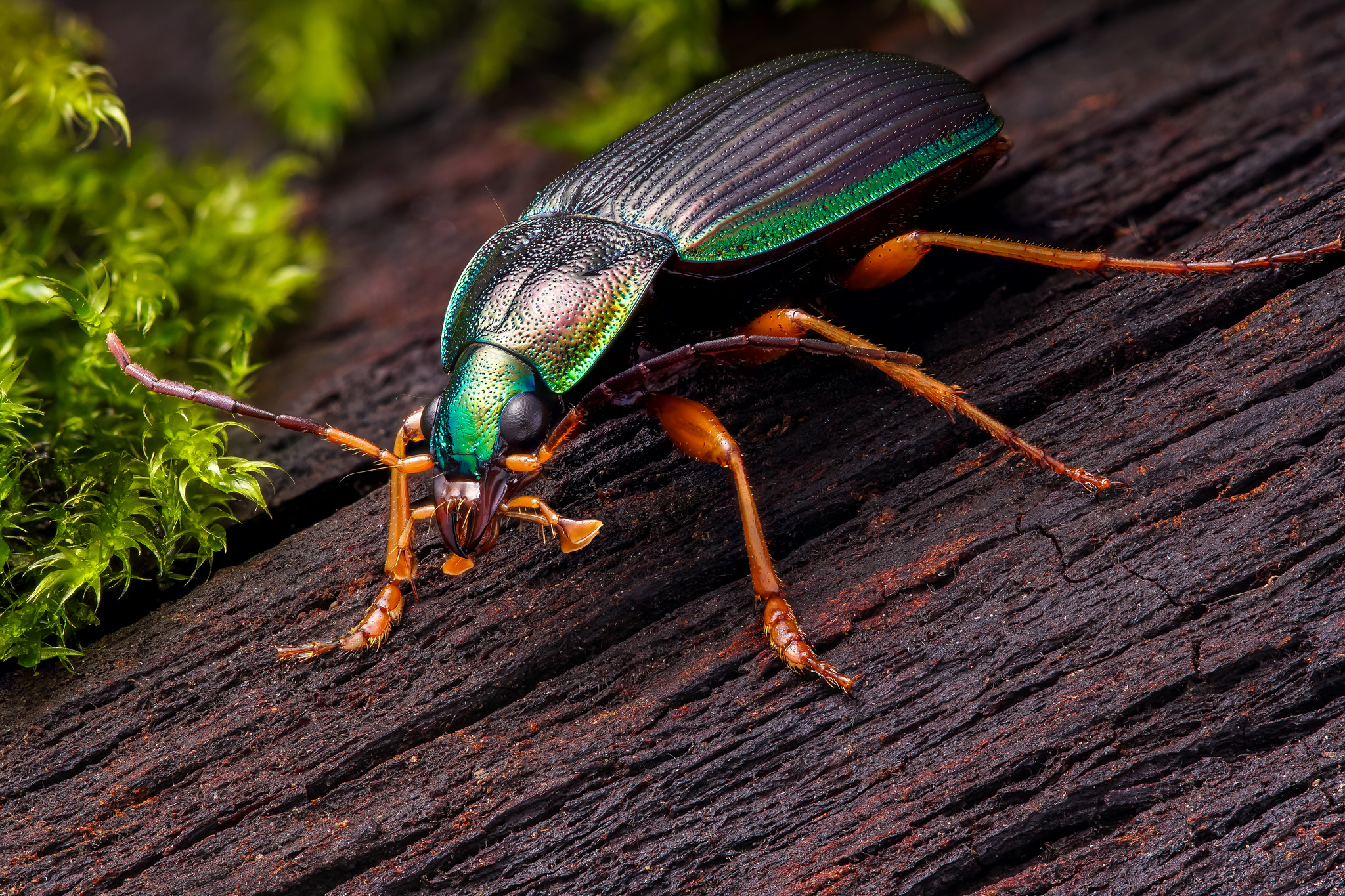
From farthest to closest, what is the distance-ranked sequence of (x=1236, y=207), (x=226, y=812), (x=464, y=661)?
(x=1236, y=207)
(x=464, y=661)
(x=226, y=812)

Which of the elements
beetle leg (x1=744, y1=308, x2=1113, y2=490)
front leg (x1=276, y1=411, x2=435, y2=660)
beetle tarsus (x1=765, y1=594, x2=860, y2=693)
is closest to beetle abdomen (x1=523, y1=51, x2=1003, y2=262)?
beetle leg (x1=744, y1=308, x2=1113, y2=490)

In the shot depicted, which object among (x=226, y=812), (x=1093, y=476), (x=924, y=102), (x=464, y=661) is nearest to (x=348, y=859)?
(x=226, y=812)

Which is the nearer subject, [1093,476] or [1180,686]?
[1180,686]

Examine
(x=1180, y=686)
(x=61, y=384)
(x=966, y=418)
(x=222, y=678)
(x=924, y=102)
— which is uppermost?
(x=61, y=384)

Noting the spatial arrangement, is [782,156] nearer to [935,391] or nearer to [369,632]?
[935,391]

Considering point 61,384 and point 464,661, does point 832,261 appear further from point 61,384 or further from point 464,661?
point 61,384

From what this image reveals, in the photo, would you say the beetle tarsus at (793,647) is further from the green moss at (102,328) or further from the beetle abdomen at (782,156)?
the green moss at (102,328)

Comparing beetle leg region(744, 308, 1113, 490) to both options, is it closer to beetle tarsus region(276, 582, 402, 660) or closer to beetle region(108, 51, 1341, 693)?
beetle region(108, 51, 1341, 693)
